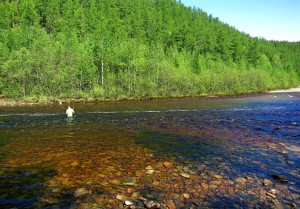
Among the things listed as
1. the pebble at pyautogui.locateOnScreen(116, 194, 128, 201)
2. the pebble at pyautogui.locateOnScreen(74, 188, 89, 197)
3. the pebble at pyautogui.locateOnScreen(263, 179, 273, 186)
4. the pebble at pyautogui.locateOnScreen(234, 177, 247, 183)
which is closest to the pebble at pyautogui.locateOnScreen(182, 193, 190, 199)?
the pebble at pyautogui.locateOnScreen(116, 194, 128, 201)

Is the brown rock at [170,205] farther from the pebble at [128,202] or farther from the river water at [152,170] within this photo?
the pebble at [128,202]

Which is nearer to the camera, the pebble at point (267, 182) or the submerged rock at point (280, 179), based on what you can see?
the pebble at point (267, 182)

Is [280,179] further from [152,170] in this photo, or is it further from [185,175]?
[152,170]

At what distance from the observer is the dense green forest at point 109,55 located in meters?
74.5

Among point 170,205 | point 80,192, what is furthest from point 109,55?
point 170,205

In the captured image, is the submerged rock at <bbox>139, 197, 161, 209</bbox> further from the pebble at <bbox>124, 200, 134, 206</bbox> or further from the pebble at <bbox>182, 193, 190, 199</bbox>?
the pebble at <bbox>182, 193, 190, 199</bbox>

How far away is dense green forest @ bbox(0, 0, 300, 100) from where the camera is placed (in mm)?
74500

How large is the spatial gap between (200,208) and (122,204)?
3002 millimetres

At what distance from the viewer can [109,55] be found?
8819 cm

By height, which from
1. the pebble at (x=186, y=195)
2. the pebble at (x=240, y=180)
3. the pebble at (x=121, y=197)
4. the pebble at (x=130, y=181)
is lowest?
the pebble at (x=240, y=180)

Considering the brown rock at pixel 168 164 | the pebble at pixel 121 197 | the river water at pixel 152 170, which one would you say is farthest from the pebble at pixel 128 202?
the brown rock at pixel 168 164

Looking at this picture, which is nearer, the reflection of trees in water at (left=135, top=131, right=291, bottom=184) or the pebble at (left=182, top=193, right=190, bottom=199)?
the pebble at (left=182, top=193, right=190, bottom=199)

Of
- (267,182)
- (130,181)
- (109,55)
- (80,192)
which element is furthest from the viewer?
(109,55)

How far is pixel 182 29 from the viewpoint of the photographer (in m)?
173
